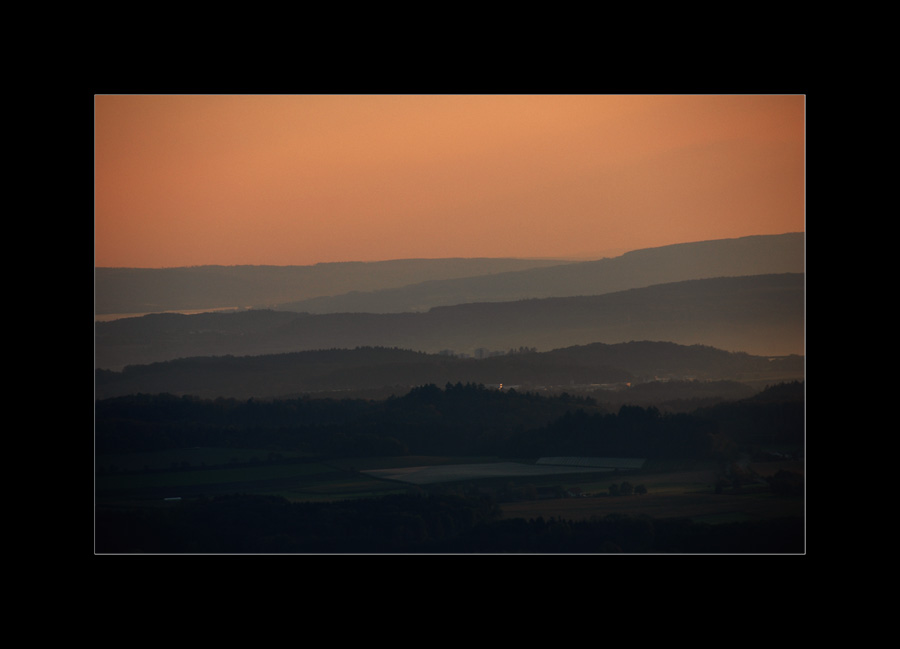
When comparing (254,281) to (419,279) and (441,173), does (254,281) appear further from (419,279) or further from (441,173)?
(441,173)

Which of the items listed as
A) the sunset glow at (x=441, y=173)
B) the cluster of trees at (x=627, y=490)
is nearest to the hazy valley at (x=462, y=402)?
the cluster of trees at (x=627, y=490)

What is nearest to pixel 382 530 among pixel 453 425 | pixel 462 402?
pixel 453 425

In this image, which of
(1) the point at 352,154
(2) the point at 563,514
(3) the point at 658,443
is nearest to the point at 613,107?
(1) the point at 352,154

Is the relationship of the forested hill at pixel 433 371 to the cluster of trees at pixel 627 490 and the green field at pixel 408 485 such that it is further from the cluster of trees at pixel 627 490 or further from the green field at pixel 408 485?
the cluster of trees at pixel 627 490

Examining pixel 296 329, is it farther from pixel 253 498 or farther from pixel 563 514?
pixel 563 514

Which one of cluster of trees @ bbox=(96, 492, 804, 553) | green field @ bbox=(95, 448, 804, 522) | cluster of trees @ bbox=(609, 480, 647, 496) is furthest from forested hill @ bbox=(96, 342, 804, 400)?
cluster of trees @ bbox=(96, 492, 804, 553)

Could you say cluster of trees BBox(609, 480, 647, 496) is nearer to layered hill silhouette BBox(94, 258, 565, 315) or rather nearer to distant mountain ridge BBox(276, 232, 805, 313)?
distant mountain ridge BBox(276, 232, 805, 313)
